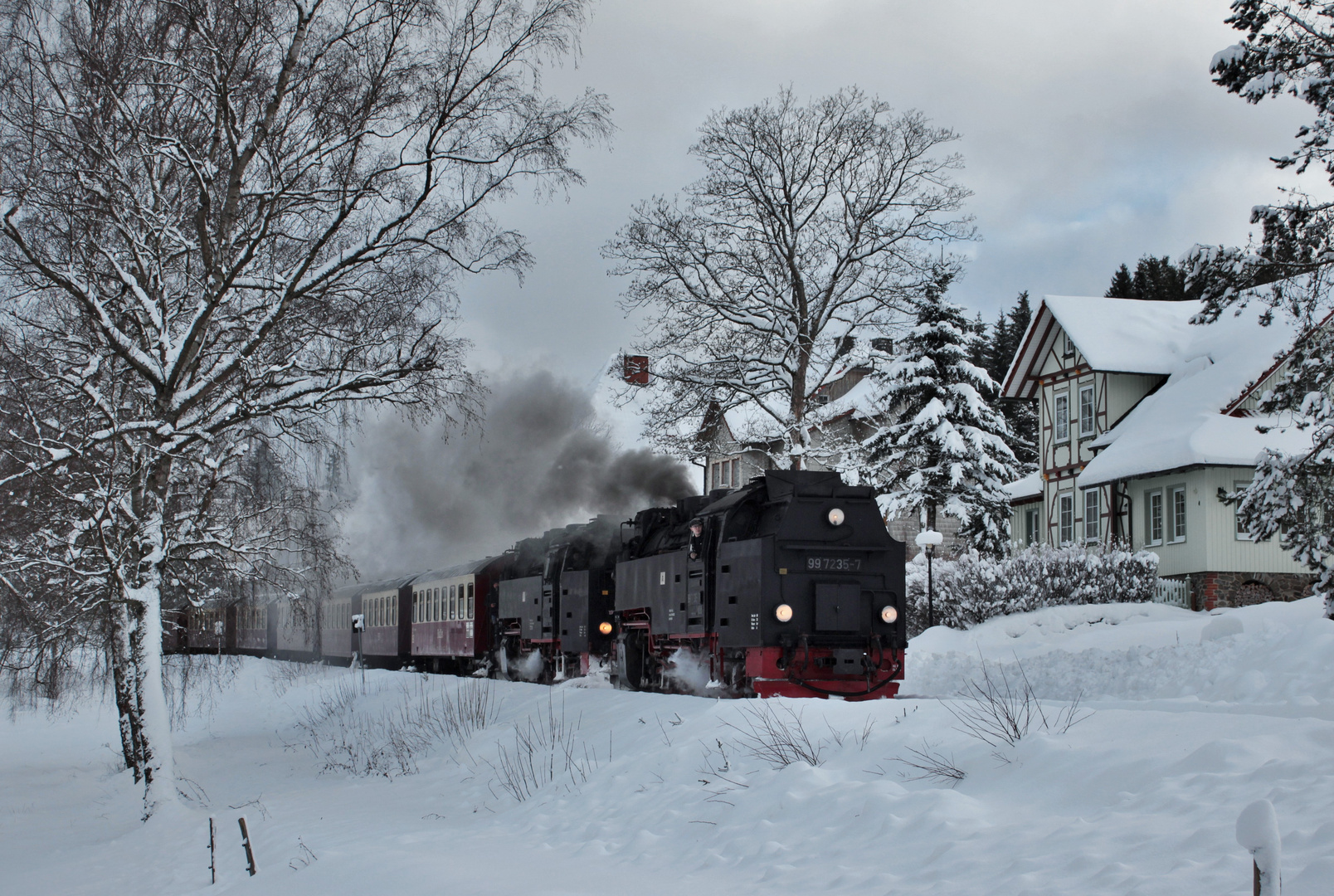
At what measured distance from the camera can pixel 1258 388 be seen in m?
26.6

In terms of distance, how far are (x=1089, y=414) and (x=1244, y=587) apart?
7294 mm

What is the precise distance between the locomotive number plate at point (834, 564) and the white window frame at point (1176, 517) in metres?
16.2

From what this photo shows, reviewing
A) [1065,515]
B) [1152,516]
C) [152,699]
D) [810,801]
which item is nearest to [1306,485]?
[810,801]

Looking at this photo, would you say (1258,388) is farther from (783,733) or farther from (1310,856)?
(1310,856)

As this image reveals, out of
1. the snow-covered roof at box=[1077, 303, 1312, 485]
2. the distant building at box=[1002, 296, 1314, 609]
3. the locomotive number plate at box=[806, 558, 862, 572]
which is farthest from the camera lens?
the distant building at box=[1002, 296, 1314, 609]

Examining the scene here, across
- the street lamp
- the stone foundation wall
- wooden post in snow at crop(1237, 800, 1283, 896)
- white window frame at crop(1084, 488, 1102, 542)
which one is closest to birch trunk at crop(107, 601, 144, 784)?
wooden post in snow at crop(1237, 800, 1283, 896)

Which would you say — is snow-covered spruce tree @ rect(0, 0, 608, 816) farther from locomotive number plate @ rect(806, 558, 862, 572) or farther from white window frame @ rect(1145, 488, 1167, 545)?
white window frame @ rect(1145, 488, 1167, 545)

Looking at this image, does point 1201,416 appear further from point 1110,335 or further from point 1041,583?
point 1041,583

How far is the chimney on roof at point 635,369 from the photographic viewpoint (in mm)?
26000

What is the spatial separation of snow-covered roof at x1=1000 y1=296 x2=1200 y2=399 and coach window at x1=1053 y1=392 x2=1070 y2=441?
4.54 feet

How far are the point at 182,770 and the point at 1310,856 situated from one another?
16935 mm

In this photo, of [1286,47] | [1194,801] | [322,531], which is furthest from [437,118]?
[1194,801]

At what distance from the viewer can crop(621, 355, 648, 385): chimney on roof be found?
26.0 meters

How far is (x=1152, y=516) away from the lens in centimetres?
2834
